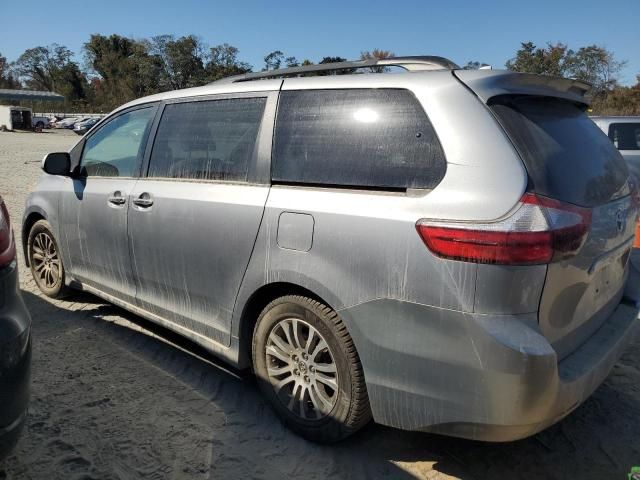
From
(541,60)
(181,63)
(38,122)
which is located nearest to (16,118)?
(38,122)

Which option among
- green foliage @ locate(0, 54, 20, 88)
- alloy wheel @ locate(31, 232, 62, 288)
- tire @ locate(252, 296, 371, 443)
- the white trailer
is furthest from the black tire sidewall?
green foliage @ locate(0, 54, 20, 88)

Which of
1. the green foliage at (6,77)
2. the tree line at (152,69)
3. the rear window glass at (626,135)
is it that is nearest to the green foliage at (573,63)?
the tree line at (152,69)

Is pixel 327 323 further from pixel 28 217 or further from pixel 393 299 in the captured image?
pixel 28 217

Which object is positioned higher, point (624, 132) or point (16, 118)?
point (16, 118)

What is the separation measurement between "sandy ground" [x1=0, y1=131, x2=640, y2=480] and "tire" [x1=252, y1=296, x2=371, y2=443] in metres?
0.16

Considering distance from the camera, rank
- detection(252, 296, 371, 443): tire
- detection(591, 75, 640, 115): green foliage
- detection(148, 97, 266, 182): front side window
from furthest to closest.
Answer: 1. detection(591, 75, 640, 115): green foliage
2. detection(148, 97, 266, 182): front side window
3. detection(252, 296, 371, 443): tire

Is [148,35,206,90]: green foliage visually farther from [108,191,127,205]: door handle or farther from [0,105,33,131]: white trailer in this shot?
[108,191,127,205]: door handle

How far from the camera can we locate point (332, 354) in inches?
98.2

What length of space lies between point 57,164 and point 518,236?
3.56 metres

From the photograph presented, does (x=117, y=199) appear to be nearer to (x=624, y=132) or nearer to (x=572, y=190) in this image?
(x=572, y=190)

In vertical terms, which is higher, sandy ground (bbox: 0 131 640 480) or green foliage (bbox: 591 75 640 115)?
green foliage (bbox: 591 75 640 115)

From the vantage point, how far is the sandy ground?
2.50 m

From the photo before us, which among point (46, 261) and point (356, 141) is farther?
point (46, 261)

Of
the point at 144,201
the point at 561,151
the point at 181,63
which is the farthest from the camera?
the point at 181,63
